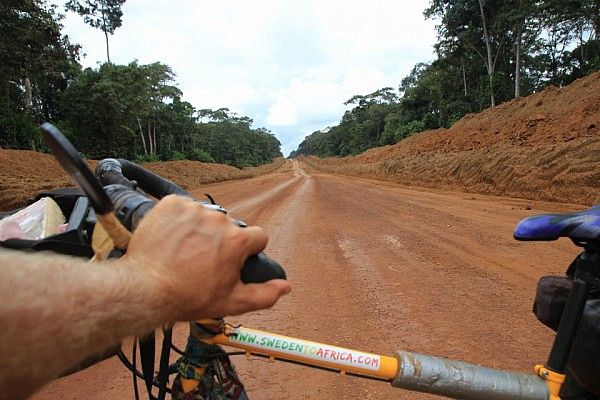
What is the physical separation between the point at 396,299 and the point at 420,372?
2.58m

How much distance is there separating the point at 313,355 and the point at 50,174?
1501 centimetres

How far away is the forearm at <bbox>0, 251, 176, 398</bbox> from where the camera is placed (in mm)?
520

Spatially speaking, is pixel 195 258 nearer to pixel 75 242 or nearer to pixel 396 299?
pixel 75 242

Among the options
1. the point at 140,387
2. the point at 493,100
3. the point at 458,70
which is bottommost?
the point at 140,387

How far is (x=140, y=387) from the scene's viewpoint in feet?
7.90

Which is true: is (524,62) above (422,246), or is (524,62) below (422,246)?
above

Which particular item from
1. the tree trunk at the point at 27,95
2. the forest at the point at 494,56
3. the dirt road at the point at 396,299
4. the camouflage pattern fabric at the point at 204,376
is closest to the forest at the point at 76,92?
the tree trunk at the point at 27,95

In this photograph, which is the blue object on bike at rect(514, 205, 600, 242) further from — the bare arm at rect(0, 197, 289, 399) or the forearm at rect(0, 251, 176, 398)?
the forearm at rect(0, 251, 176, 398)

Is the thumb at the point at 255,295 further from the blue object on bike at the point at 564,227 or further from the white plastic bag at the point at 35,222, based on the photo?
the white plastic bag at the point at 35,222

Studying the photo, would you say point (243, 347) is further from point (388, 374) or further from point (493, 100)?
point (493, 100)

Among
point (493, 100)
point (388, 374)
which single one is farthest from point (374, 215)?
point (493, 100)

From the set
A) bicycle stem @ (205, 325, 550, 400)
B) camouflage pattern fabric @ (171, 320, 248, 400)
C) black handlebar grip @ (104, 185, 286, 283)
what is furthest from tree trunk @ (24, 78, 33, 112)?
bicycle stem @ (205, 325, 550, 400)

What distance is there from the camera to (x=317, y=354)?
1.12m

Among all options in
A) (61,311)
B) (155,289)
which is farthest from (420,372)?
(61,311)
